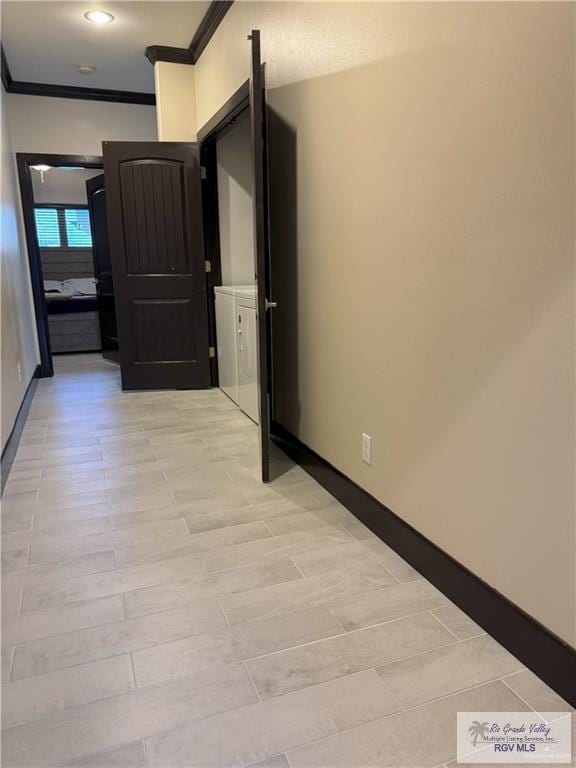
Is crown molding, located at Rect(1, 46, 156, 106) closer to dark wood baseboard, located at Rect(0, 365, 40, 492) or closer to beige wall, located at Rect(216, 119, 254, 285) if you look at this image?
beige wall, located at Rect(216, 119, 254, 285)

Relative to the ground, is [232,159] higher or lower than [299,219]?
higher

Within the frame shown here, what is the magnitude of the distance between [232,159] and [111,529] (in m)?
3.18

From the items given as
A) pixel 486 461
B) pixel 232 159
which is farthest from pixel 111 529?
pixel 232 159

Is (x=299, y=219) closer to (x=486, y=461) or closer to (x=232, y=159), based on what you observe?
(x=486, y=461)

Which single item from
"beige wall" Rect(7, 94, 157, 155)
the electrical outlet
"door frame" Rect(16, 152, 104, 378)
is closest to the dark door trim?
"beige wall" Rect(7, 94, 157, 155)

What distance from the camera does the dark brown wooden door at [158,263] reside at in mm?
4148

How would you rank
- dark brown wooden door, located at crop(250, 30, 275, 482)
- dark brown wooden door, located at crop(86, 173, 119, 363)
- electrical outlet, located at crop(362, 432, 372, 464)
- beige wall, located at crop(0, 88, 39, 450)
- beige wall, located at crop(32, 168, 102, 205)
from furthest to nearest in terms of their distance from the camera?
1. beige wall, located at crop(32, 168, 102, 205)
2. dark brown wooden door, located at crop(86, 173, 119, 363)
3. beige wall, located at crop(0, 88, 39, 450)
4. dark brown wooden door, located at crop(250, 30, 275, 482)
5. electrical outlet, located at crop(362, 432, 372, 464)

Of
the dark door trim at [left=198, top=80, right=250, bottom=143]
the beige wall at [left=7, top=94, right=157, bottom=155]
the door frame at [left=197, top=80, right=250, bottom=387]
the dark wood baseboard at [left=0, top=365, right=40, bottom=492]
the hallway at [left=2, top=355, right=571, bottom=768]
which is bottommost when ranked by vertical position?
the hallway at [left=2, top=355, right=571, bottom=768]

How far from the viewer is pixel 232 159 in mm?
4219

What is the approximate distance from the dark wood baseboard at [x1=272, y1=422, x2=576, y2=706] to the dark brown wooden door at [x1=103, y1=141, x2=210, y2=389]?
7.89 feet

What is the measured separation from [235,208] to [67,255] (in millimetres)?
4295

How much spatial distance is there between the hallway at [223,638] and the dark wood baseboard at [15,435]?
0.18 m

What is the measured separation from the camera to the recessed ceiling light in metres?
3.43

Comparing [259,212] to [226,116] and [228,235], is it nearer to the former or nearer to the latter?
[226,116]
